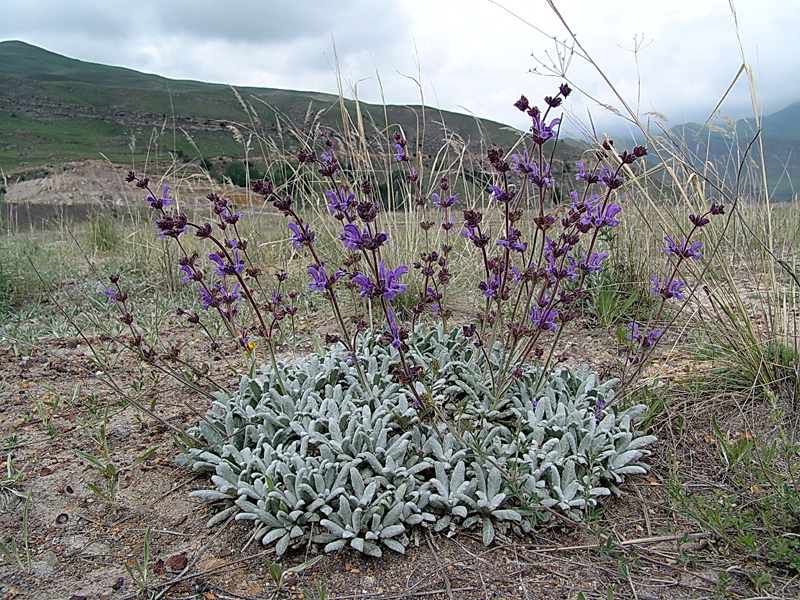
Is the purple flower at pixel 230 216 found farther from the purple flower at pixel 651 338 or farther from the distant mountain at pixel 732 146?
the distant mountain at pixel 732 146

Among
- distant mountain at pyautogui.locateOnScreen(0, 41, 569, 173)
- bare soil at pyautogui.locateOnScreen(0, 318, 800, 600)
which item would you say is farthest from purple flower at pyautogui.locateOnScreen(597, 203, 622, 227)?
distant mountain at pyautogui.locateOnScreen(0, 41, 569, 173)

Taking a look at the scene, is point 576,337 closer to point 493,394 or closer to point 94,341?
point 493,394

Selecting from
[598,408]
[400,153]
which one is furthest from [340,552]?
[400,153]

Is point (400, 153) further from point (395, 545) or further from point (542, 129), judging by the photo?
point (395, 545)

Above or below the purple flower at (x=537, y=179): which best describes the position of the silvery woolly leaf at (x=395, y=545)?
below

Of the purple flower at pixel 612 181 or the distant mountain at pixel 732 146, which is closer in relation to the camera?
the purple flower at pixel 612 181

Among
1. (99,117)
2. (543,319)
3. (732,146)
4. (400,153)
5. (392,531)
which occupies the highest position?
(99,117)

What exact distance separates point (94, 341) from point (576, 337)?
11.1 ft

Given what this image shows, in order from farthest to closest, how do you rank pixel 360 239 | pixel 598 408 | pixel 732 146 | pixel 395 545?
pixel 732 146 → pixel 598 408 → pixel 395 545 → pixel 360 239

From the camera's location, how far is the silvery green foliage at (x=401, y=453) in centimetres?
171

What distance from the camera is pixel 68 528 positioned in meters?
1.75

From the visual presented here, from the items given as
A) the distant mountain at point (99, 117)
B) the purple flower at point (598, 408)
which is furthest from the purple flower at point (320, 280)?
the distant mountain at point (99, 117)

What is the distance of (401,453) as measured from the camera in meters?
1.90

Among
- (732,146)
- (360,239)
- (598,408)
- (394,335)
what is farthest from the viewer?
(732,146)
